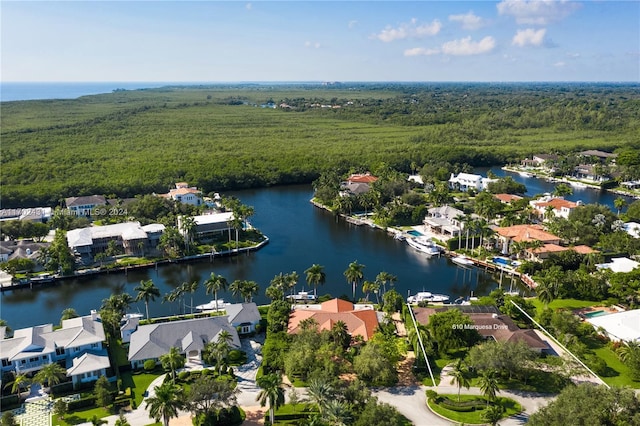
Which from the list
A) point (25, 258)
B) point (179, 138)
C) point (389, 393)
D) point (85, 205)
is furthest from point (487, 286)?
point (179, 138)

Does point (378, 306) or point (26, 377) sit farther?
point (378, 306)

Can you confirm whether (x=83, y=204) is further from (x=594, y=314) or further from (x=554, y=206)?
(x=554, y=206)

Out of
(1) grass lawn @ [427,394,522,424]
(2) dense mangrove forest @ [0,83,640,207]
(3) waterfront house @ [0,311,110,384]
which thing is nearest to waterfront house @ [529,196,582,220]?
(2) dense mangrove forest @ [0,83,640,207]

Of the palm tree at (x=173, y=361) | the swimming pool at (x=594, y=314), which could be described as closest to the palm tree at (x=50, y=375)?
the palm tree at (x=173, y=361)

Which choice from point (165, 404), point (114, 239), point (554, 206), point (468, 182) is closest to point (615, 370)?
point (165, 404)

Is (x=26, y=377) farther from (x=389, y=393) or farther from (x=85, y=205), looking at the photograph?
(x=85, y=205)

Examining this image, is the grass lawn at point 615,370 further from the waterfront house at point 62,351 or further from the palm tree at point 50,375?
the palm tree at point 50,375
